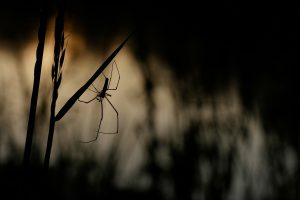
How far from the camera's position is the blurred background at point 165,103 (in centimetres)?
90

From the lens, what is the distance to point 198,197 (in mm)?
943

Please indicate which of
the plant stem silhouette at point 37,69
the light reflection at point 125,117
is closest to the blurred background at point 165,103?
the light reflection at point 125,117

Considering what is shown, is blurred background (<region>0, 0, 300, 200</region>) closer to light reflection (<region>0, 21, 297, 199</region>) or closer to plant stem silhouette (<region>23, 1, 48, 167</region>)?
light reflection (<region>0, 21, 297, 199</region>)

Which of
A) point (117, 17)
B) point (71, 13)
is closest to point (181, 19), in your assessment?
point (117, 17)

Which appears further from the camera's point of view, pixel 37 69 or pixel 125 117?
pixel 125 117

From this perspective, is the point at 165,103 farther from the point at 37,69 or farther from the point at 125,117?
the point at 37,69

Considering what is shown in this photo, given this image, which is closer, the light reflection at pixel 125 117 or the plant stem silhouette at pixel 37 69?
the plant stem silhouette at pixel 37 69

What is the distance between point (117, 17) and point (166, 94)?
26 centimetres

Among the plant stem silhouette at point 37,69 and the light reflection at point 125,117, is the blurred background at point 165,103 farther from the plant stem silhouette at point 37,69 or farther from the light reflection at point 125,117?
the plant stem silhouette at point 37,69

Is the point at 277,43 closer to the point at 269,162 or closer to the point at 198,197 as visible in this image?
the point at 269,162

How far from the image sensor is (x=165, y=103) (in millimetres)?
952

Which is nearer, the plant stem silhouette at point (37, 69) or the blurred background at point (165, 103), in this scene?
the plant stem silhouette at point (37, 69)

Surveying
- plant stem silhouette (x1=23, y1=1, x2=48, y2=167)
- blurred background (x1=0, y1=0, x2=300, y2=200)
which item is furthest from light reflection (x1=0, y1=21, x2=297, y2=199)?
plant stem silhouette (x1=23, y1=1, x2=48, y2=167)

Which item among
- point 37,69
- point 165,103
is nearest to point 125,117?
point 165,103
